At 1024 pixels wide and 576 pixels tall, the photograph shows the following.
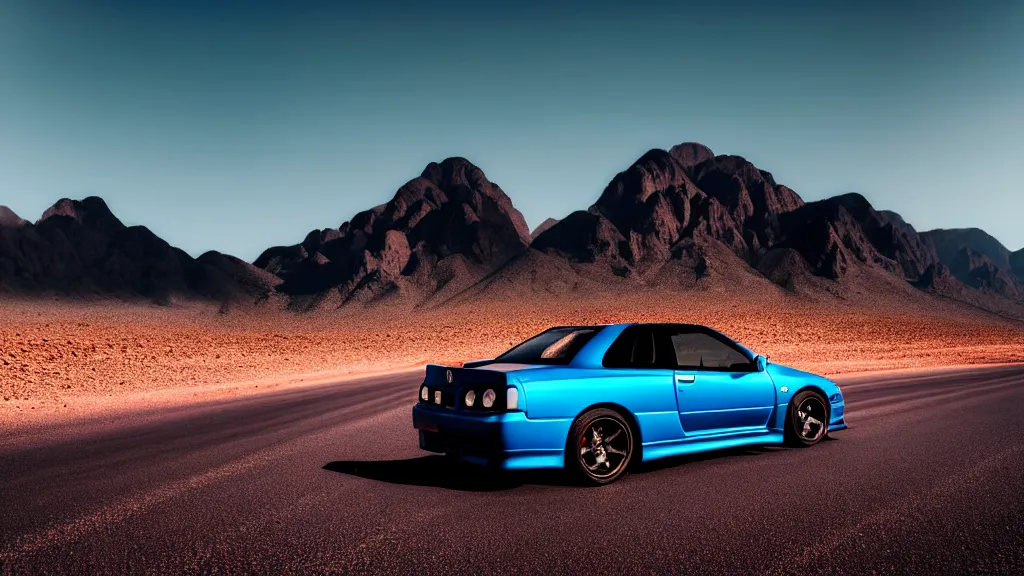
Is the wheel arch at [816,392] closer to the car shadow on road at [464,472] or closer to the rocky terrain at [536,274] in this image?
the car shadow on road at [464,472]

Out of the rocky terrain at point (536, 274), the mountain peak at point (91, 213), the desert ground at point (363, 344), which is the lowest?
the desert ground at point (363, 344)

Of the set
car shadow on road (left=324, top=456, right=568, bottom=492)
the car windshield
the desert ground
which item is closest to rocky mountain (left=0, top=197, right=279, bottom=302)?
the desert ground

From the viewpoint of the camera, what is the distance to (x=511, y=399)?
5766mm

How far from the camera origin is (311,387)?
19141 millimetres

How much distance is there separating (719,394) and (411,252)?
157202 mm

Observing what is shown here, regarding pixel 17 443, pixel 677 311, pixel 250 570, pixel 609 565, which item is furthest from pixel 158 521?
pixel 677 311

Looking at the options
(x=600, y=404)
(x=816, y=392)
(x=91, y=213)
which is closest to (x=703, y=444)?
(x=600, y=404)

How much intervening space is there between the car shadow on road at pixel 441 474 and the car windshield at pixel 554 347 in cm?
105

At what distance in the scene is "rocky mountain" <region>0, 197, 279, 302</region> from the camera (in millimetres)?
149000

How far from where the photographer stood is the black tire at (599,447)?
19.7 ft

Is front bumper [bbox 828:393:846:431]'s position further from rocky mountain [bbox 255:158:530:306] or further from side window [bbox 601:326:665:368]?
rocky mountain [bbox 255:158:530:306]

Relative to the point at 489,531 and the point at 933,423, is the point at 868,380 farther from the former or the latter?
the point at 489,531

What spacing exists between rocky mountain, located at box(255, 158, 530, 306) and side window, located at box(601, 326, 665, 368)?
129m

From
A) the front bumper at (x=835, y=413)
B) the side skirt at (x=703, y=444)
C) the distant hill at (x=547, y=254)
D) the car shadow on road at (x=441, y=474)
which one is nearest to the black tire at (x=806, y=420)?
the front bumper at (x=835, y=413)
